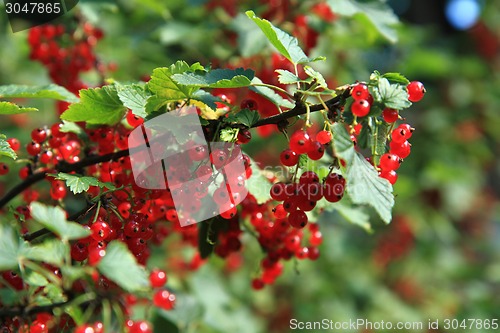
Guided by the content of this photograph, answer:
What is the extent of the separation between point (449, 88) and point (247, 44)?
3030 mm

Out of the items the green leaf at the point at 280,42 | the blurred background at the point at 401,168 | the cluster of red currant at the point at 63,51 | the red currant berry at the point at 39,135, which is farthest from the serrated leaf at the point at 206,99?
the cluster of red currant at the point at 63,51

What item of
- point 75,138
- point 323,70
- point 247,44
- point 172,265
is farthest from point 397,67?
point 75,138

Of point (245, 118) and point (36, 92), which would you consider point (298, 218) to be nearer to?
point (245, 118)

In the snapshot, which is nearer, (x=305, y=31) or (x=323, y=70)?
(x=305, y=31)

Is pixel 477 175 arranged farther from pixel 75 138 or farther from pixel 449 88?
pixel 75 138

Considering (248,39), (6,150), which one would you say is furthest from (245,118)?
(248,39)

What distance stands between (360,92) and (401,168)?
10.8 ft

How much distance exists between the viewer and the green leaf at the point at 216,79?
58.4 inches

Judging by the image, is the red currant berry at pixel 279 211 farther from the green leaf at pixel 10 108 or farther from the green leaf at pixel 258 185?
the green leaf at pixel 10 108

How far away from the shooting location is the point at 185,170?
5.37 ft

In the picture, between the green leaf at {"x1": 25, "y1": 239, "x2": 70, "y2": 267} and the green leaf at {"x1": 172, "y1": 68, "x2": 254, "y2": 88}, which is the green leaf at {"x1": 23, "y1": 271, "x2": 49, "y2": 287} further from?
the green leaf at {"x1": 172, "y1": 68, "x2": 254, "y2": 88}

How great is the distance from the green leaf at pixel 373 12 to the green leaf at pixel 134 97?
1.24m

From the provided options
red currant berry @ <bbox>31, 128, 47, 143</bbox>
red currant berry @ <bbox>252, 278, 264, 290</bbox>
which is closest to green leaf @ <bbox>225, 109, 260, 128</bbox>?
red currant berry @ <bbox>31, 128, 47, 143</bbox>

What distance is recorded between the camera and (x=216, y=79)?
1540 mm
